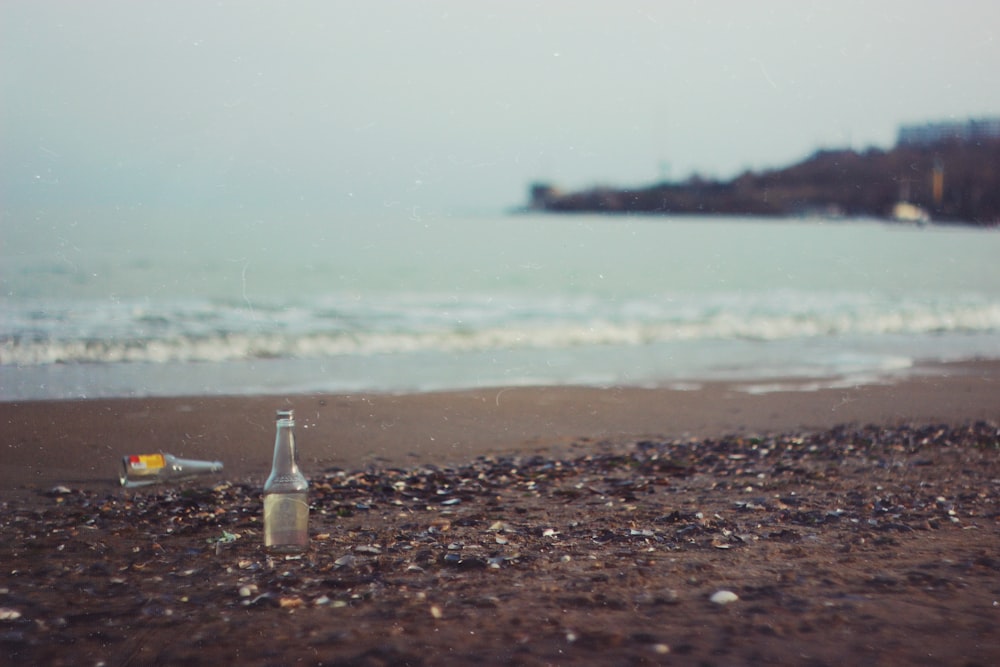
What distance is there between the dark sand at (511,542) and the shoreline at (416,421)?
34 mm

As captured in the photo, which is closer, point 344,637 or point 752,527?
point 344,637

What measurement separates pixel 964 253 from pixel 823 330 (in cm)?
2133

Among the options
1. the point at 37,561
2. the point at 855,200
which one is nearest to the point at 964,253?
the point at 855,200

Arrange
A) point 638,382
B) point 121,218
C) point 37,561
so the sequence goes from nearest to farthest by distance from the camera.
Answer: point 37,561
point 638,382
point 121,218

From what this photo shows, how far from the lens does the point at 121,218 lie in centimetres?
3356

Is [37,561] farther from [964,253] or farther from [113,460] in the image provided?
[964,253]

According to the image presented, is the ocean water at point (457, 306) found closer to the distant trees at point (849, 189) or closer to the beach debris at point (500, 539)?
the distant trees at point (849, 189)

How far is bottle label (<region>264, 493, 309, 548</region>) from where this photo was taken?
3.72m

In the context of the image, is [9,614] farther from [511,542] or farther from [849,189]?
[849,189]

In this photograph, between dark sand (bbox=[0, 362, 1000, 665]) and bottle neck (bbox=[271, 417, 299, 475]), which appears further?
bottle neck (bbox=[271, 417, 299, 475])

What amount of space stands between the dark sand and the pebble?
3 cm

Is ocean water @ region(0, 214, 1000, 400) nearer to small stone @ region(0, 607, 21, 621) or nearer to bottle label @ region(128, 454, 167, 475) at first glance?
bottle label @ region(128, 454, 167, 475)

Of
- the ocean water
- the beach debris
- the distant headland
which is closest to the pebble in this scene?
the beach debris

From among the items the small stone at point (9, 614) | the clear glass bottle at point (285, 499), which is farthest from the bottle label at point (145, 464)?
the small stone at point (9, 614)
